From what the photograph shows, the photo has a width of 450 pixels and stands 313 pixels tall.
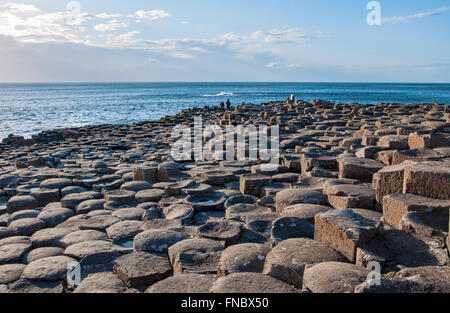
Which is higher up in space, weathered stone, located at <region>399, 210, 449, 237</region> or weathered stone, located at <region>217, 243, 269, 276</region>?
weathered stone, located at <region>399, 210, 449, 237</region>

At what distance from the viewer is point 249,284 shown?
82.3 inches

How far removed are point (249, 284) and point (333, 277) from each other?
493 millimetres

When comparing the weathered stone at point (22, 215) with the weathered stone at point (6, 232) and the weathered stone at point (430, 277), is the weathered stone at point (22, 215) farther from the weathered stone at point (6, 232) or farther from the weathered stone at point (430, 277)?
the weathered stone at point (430, 277)

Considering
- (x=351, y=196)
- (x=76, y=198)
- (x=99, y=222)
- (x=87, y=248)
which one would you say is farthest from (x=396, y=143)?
(x=76, y=198)

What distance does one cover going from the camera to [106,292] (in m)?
2.23

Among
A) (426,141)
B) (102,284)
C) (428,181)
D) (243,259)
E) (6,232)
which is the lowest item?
(6,232)

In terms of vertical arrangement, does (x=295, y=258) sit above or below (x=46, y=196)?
above

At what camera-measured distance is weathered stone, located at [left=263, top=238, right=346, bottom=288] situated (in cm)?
220

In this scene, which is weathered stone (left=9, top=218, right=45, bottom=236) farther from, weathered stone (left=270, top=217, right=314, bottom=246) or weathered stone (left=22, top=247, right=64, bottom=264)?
weathered stone (left=270, top=217, right=314, bottom=246)

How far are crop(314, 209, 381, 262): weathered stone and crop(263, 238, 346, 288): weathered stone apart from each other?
0.20 feet

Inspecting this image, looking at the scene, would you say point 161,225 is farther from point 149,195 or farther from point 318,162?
point 318,162

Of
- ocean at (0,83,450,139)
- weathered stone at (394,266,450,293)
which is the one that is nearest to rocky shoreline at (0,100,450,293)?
weathered stone at (394,266,450,293)
